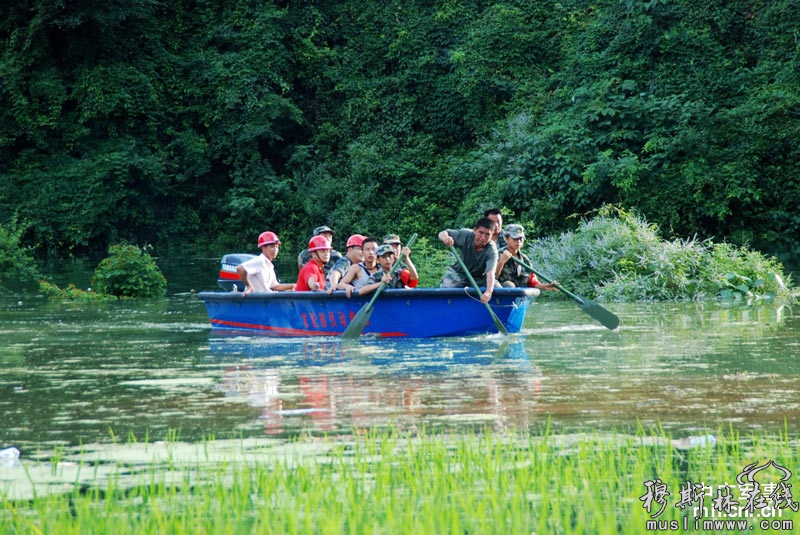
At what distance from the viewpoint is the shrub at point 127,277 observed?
18.2 m

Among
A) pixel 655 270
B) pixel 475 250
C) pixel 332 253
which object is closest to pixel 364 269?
pixel 475 250

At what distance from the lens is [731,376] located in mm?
8219

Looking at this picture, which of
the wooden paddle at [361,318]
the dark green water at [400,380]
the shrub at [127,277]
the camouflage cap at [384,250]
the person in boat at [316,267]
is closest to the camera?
the dark green water at [400,380]

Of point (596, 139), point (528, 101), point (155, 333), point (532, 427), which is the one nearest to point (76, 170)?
point (528, 101)

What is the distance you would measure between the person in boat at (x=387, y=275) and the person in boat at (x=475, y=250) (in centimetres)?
47

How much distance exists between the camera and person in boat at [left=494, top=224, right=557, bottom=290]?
11938mm

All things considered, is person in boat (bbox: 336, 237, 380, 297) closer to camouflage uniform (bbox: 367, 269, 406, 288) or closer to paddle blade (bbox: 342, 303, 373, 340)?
camouflage uniform (bbox: 367, 269, 406, 288)

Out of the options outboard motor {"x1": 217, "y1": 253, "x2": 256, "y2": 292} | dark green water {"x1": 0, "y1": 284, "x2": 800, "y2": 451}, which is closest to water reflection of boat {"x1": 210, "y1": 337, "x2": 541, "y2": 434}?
dark green water {"x1": 0, "y1": 284, "x2": 800, "y2": 451}

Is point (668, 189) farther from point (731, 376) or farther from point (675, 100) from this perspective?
point (731, 376)

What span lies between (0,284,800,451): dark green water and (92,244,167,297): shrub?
4.82 meters

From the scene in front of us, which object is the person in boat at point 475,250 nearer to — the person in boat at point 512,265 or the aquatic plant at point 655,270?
the person in boat at point 512,265

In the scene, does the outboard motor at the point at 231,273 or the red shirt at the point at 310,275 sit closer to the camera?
the red shirt at the point at 310,275

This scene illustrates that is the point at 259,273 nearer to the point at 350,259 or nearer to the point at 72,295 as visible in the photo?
the point at 350,259

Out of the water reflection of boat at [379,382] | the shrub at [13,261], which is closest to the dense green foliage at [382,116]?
the shrub at [13,261]
